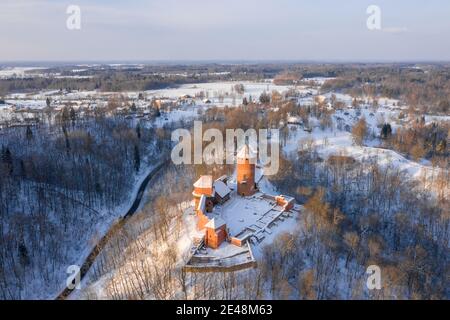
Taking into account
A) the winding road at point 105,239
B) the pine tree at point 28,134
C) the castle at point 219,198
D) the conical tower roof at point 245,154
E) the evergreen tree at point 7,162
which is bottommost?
the winding road at point 105,239

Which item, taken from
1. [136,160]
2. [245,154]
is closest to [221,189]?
[245,154]

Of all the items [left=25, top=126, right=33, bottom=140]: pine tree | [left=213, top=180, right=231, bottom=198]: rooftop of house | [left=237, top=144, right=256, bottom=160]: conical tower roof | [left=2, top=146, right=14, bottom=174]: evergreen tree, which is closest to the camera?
[left=213, top=180, right=231, bottom=198]: rooftop of house

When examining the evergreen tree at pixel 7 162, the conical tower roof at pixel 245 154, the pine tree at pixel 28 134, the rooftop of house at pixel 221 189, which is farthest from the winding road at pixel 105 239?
the pine tree at pixel 28 134

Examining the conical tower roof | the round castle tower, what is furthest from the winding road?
the conical tower roof

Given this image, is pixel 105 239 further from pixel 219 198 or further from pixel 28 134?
pixel 28 134

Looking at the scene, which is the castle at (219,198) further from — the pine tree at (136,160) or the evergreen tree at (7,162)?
the evergreen tree at (7,162)

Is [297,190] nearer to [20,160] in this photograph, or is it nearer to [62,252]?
[62,252]

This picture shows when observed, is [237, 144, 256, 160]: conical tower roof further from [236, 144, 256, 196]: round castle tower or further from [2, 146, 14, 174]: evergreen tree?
[2, 146, 14, 174]: evergreen tree
